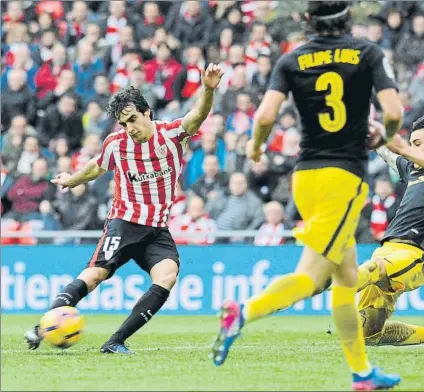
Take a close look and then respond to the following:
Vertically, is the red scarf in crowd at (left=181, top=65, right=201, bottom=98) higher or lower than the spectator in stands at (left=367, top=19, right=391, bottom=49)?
lower

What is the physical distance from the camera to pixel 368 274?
956 cm

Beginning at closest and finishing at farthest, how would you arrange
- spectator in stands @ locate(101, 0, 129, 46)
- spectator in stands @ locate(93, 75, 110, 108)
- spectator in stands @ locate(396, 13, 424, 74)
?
1. spectator in stands @ locate(396, 13, 424, 74)
2. spectator in stands @ locate(93, 75, 110, 108)
3. spectator in stands @ locate(101, 0, 129, 46)

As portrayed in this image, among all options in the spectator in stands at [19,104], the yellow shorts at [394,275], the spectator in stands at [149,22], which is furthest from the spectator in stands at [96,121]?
the yellow shorts at [394,275]

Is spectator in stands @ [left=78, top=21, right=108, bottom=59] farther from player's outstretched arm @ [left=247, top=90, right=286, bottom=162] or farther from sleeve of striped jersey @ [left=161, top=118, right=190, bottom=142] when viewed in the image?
player's outstretched arm @ [left=247, top=90, right=286, bottom=162]

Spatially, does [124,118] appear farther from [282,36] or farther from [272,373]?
[282,36]

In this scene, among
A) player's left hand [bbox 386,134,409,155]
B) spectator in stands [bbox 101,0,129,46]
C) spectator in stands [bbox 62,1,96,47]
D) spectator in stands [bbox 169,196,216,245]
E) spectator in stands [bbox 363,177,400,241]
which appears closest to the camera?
player's left hand [bbox 386,134,409,155]

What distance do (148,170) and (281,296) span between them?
316 centimetres

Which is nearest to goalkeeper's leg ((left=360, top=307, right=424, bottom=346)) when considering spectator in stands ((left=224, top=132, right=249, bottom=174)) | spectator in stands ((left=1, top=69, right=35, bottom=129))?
spectator in stands ((left=224, top=132, right=249, bottom=174))

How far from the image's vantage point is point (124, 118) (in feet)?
32.9

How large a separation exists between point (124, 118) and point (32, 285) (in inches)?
275

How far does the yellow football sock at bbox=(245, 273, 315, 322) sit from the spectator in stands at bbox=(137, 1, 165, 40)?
1357 centimetres

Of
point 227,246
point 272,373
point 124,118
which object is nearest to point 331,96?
point 272,373

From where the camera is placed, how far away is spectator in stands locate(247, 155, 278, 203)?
1730 centimetres

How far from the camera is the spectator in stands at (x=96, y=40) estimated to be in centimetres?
2042
